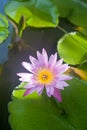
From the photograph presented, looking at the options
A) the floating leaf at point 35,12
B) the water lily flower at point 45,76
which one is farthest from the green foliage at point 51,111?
the floating leaf at point 35,12

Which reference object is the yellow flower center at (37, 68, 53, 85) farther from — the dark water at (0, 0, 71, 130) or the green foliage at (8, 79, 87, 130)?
the dark water at (0, 0, 71, 130)

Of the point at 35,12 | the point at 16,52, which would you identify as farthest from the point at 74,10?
the point at 16,52

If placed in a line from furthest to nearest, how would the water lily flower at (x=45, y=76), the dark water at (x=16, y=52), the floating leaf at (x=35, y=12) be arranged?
the floating leaf at (x=35, y=12) → the dark water at (x=16, y=52) → the water lily flower at (x=45, y=76)

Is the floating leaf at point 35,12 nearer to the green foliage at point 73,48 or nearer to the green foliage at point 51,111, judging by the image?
the green foliage at point 73,48

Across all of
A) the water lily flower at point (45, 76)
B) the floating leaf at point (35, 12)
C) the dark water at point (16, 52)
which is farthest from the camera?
the floating leaf at point (35, 12)

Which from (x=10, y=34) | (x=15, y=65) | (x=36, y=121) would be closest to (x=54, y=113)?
(x=36, y=121)

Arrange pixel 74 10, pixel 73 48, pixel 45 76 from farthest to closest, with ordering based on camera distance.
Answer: pixel 74 10 < pixel 73 48 < pixel 45 76

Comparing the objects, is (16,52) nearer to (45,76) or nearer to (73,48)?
(73,48)
